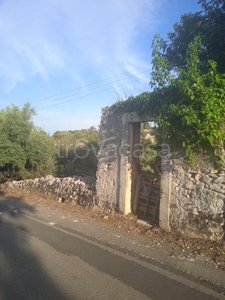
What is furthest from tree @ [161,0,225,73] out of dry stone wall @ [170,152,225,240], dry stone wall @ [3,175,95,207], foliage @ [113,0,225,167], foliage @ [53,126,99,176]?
foliage @ [53,126,99,176]

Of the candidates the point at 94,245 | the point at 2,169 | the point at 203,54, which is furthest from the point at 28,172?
the point at 203,54

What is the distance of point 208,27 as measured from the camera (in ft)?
24.0

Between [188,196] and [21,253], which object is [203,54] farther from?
[21,253]

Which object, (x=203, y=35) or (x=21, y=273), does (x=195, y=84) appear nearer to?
(x=203, y=35)

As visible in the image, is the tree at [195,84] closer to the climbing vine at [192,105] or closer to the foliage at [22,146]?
the climbing vine at [192,105]

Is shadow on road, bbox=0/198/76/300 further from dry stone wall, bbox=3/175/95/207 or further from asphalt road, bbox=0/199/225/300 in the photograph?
dry stone wall, bbox=3/175/95/207

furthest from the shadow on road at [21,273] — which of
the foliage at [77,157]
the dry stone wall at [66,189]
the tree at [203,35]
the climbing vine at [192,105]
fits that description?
the foliage at [77,157]

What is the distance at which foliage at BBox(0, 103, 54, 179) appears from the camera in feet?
49.8

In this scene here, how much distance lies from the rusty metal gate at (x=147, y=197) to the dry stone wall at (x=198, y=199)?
1.20 m

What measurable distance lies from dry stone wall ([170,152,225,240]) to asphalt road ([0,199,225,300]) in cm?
186

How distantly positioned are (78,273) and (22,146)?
12218 mm

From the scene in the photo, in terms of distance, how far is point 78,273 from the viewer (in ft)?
15.4

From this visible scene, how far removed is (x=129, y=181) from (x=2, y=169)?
1148 cm

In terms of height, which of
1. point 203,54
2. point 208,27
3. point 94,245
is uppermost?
point 208,27
